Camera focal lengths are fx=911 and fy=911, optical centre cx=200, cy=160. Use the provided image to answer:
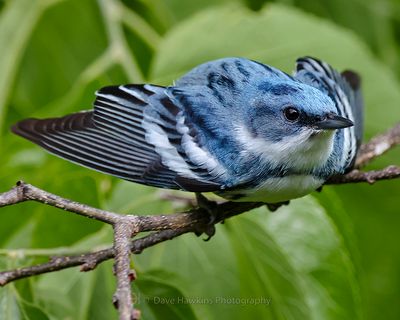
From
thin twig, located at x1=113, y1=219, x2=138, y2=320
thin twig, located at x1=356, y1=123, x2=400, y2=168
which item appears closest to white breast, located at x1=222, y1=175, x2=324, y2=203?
thin twig, located at x1=356, y1=123, x2=400, y2=168

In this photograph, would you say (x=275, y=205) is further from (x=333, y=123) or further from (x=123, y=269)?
(x=123, y=269)

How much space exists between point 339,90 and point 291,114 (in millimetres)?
406

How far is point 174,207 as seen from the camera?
2.64m

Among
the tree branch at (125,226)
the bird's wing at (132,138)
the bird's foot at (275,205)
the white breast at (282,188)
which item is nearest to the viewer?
the tree branch at (125,226)

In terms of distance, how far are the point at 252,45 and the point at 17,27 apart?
86 cm

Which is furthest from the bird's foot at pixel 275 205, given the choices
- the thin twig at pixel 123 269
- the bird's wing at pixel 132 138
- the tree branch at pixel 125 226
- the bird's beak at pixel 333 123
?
the thin twig at pixel 123 269

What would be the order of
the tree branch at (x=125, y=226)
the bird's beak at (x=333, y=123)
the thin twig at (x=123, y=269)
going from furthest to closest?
the bird's beak at (x=333, y=123) < the tree branch at (x=125, y=226) < the thin twig at (x=123, y=269)

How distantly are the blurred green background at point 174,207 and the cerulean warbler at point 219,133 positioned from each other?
0.43 feet

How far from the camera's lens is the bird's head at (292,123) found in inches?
85.0

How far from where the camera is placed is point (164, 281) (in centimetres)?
224

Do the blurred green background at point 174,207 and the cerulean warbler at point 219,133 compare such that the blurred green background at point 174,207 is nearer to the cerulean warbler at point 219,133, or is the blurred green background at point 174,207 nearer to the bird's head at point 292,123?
the cerulean warbler at point 219,133

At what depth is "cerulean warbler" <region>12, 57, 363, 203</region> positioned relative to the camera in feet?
7.33

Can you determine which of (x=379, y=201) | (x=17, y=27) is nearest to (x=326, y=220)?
(x=379, y=201)

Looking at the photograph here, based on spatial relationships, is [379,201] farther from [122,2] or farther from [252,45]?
[122,2]
